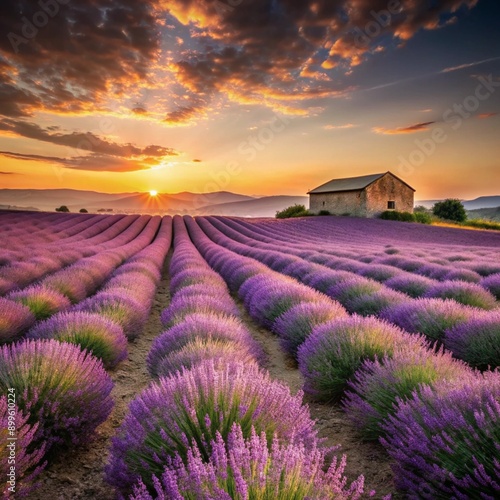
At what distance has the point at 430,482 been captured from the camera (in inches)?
67.9

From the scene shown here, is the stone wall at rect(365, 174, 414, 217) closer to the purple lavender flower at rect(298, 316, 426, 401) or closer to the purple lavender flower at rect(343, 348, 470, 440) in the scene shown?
the purple lavender flower at rect(298, 316, 426, 401)

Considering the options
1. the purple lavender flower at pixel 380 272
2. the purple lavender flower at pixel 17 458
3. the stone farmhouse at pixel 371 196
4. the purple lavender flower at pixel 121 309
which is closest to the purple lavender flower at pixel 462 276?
the purple lavender flower at pixel 380 272

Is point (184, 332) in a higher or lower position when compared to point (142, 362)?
higher

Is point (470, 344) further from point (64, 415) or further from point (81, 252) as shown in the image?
point (81, 252)

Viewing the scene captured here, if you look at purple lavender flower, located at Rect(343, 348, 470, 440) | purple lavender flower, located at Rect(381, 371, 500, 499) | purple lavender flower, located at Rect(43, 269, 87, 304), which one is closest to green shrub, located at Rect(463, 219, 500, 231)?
purple lavender flower, located at Rect(43, 269, 87, 304)

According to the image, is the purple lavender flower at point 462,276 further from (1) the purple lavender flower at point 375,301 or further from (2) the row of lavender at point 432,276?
(1) the purple lavender flower at point 375,301

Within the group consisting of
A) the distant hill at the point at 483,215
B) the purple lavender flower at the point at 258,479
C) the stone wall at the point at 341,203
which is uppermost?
the stone wall at the point at 341,203

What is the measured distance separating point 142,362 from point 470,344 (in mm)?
3427

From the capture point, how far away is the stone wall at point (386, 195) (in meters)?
35.9

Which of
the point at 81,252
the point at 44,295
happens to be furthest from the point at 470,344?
the point at 81,252

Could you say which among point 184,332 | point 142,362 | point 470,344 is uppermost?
point 184,332

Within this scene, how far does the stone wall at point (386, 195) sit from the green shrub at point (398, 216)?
603 millimetres

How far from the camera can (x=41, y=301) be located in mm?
5094

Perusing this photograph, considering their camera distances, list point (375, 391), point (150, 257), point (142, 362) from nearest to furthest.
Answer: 1. point (375, 391)
2. point (142, 362)
3. point (150, 257)
